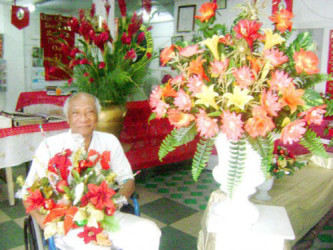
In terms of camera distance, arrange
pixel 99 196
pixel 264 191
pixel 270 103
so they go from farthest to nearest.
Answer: pixel 264 191 < pixel 99 196 < pixel 270 103

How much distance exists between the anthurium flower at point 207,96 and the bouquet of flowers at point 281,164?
3.66 feet

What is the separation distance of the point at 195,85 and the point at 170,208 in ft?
7.95

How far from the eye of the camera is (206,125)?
1.06 meters

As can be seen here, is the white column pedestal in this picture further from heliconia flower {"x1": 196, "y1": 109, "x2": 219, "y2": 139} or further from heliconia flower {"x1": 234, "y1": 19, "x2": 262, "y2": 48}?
heliconia flower {"x1": 234, "y1": 19, "x2": 262, "y2": 48}

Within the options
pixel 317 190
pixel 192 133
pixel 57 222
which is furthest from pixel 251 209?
pixel 317 190

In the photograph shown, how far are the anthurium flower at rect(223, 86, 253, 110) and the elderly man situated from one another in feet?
2.93

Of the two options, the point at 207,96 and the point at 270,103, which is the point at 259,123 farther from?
the point at 207,96

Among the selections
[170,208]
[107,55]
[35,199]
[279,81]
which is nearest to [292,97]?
[279,81]

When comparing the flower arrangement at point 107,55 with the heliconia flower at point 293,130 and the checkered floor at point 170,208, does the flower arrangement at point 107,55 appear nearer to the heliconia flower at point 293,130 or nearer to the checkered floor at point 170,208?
the checkered floor at point 170,208

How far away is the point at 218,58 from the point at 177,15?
5535 millimetres

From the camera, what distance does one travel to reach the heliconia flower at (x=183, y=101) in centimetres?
111

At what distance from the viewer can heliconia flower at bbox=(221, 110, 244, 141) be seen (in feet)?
3.37

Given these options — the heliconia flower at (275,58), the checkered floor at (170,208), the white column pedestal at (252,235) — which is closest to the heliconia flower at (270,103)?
→ the heliconia flower at (275,58)

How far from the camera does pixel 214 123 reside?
107 centimetres
